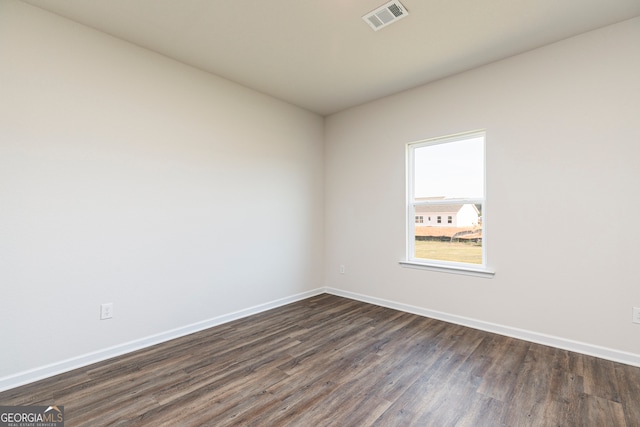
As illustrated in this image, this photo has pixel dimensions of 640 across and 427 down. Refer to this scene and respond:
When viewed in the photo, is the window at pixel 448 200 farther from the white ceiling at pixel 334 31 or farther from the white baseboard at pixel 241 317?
the white ceiling at pixel 334 31

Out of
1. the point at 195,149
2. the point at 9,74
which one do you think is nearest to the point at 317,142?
the point at 195,149

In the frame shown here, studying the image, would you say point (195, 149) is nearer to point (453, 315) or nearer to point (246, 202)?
point (246, 202)

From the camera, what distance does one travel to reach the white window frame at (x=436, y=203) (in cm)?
308

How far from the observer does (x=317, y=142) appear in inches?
177

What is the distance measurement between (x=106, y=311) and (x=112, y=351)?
0.35 metres

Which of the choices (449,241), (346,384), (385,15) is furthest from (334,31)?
(346,384)

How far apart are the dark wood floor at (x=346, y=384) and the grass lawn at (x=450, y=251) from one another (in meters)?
0.79

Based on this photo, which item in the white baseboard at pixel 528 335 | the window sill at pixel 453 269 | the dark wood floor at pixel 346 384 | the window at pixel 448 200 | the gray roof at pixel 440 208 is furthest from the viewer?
the gray roof at pixel 440 208

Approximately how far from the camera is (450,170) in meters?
3.40

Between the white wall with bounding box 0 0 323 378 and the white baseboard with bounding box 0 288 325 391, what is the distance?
0.04 metres

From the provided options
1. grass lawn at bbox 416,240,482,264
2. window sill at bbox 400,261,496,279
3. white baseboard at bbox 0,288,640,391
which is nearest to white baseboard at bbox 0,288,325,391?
white baseboard at bbox 0,288,640,391

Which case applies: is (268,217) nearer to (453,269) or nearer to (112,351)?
(112,351)

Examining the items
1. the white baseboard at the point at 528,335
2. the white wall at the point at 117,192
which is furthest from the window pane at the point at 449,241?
the white wall at the point at 117,192

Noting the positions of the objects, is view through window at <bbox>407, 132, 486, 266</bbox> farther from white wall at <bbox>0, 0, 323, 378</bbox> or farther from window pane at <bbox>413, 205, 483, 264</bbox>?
white wall at <bbox>0, 0, 323, 378</bbox>
